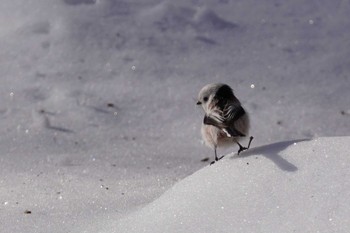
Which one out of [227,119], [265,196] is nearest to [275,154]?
[265,196]

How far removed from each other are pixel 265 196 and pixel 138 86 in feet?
Answer: 11.9

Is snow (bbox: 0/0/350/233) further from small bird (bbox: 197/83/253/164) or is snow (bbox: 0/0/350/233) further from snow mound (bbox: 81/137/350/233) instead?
snow mound (bbox: 81/137/350/233)

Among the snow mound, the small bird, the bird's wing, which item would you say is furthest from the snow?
the snow mound

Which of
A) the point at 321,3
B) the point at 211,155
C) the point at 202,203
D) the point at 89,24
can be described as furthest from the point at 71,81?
the point at 202,203

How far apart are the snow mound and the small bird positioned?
0.34 m

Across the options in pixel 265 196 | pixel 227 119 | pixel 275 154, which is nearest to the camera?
pixel 265 196

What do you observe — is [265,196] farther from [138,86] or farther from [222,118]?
[138,86]

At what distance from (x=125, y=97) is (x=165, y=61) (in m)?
0.69

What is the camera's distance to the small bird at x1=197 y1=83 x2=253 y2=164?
14.7 feet

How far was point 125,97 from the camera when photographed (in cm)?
690

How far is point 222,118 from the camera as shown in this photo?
4.50 metres

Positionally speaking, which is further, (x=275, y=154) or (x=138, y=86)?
(x=138, y=86)

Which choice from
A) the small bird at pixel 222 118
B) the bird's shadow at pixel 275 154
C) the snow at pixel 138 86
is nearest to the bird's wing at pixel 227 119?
the small bird at pixel 222 118

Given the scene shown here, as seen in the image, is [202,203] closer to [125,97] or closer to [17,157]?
[17,157]
